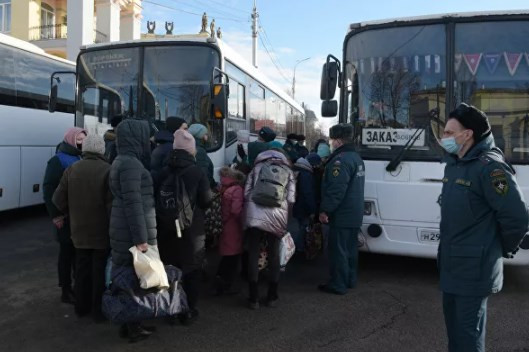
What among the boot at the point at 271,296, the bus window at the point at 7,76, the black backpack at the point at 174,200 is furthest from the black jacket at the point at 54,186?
the bus window at the point at 7,76

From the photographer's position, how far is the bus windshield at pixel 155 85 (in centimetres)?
726

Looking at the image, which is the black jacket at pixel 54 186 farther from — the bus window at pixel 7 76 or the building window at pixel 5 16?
the building window at pixel 5 16

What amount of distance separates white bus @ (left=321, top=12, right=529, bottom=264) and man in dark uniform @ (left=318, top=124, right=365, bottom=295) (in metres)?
0.46

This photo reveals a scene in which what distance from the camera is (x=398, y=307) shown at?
16.5ft

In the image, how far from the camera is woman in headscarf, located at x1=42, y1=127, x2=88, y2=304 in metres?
4.82

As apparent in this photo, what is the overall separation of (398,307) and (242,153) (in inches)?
125

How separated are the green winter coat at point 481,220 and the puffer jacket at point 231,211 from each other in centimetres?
253

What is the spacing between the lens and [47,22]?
26.2 metres

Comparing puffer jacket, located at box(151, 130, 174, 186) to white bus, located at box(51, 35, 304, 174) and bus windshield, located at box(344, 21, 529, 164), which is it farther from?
bus windshield, located at box(344, 21, 529, 164)

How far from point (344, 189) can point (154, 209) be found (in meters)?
2.18

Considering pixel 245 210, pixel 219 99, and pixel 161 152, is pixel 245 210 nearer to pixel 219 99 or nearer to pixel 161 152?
pixel 161 152

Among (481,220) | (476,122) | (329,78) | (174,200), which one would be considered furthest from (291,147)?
(481,220)

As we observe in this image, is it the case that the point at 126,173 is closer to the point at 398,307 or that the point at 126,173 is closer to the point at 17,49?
the point at 398,307

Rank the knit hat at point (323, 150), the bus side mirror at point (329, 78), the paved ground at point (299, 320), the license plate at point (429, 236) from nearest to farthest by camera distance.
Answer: the paved ground at point (299, 320) → the license plate at point (429, 236) → the bus side mirror at point (329, 78) → the knit hat at point (323, 150)
